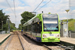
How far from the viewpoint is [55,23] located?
43.4 ft

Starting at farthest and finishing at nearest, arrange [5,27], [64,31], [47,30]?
[5,27]
[64,31]
[47,30]

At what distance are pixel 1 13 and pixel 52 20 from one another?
5145 cm

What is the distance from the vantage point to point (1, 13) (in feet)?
201

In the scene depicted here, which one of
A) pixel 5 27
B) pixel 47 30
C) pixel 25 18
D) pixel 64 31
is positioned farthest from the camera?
pixel 25 18

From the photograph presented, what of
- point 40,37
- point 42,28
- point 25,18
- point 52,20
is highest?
point 25,18

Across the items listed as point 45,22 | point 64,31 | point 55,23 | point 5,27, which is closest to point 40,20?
point 45,22

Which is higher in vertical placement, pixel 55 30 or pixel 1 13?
pixel 1 13

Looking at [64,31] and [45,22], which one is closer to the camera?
[45,22]

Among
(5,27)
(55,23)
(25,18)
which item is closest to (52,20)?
(55,23)

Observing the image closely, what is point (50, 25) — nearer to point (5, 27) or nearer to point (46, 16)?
point (46, 16)

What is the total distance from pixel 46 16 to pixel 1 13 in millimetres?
50936

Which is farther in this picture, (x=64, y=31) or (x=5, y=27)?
(x=5, y=27)

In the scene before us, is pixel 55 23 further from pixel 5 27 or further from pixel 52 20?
pixel 5 27

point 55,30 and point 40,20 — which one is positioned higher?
point 40,20
